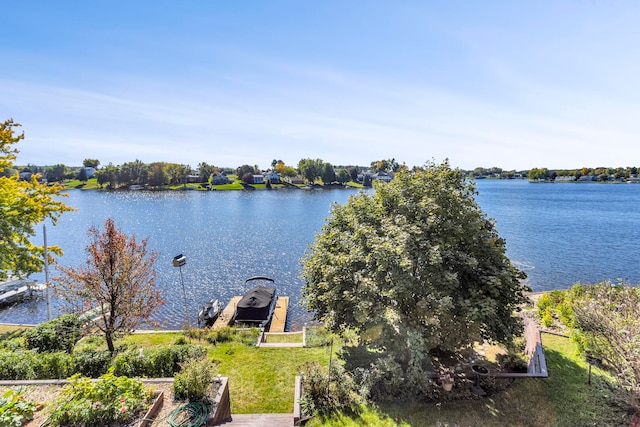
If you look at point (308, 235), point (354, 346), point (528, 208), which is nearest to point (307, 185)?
point (528, 208)

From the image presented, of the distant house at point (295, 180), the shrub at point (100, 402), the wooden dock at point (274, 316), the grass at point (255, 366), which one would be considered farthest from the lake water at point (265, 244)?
the distant house at point (295, 180)

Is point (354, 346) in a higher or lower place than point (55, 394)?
lower

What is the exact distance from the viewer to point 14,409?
25.2 feet

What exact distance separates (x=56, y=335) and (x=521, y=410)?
1667cm

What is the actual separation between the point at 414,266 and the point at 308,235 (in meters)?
40.7

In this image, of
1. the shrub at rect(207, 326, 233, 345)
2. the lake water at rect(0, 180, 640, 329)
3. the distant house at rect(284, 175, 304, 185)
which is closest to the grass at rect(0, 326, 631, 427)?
the shrub at rect(207, 326, 233, 345)

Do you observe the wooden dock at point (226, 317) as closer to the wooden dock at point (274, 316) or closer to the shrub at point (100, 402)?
the wooden dock at point (274, 316)

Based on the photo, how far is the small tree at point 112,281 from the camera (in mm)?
11500

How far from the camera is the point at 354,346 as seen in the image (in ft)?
50.4

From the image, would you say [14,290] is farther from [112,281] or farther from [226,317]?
[112,281]

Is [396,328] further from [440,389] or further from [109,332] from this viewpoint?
[109,332]

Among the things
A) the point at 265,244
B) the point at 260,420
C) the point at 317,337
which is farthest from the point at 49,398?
the point at 265,244

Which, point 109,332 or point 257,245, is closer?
point 109,332

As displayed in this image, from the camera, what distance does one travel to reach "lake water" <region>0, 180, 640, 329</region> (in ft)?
99.8
